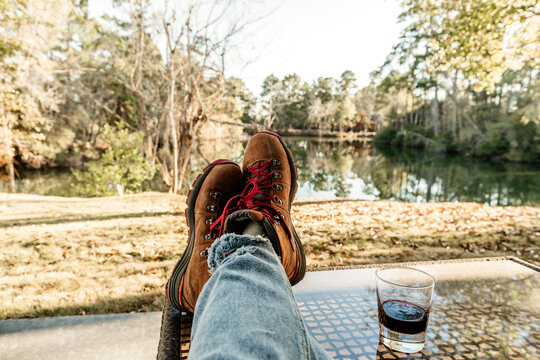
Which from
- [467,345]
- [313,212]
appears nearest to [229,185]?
[467,345]

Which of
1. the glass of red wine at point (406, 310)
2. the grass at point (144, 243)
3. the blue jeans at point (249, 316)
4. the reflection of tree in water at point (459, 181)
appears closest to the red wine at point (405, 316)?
the glass of red wine at point (406, 310)

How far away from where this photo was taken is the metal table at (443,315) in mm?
880

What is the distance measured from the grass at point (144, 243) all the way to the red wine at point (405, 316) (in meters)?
1.81

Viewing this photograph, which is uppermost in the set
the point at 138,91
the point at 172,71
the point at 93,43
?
the point at 93,43

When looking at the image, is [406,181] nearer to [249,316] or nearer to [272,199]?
[272,199]

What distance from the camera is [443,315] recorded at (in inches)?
41.3

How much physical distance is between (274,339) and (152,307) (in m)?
1.83

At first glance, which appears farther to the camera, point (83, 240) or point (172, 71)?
point (172, 71)

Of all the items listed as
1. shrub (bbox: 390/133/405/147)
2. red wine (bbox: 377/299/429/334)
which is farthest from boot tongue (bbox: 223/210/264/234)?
shrub (bbox: 390/133/405/147)

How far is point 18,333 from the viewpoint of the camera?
69.7 inches

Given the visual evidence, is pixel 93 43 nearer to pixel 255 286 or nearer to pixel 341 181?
pixel 341 181

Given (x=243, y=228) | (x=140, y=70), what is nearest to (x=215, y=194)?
(x=243, y=228)

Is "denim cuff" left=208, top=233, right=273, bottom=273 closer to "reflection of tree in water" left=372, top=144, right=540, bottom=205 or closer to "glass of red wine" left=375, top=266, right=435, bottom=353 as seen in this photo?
"glass of red wine" left=375, top=266, right=435, bottom=353

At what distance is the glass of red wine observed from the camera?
2.65ft
